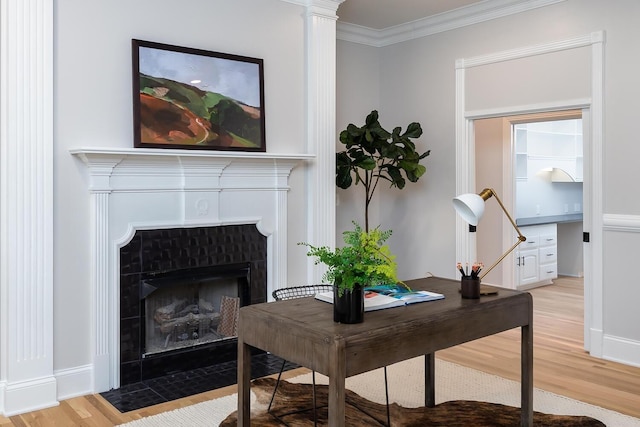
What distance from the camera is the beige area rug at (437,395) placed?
3246 mm

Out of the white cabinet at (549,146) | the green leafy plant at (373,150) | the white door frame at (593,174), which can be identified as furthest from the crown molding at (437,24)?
the white cabinet at (549,146)

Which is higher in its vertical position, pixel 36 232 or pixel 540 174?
pixel 540 174

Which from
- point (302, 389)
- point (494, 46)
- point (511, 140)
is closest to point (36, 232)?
point (302, 389)

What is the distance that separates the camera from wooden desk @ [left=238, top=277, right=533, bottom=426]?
2176mm

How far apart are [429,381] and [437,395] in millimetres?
308

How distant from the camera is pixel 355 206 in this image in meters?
5.86

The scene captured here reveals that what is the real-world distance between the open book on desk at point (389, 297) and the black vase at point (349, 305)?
22 centimetres

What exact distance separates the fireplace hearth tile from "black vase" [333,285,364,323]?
1.75 metres

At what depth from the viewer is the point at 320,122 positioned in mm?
4809

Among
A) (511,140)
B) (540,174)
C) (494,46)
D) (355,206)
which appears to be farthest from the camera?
(540,174)

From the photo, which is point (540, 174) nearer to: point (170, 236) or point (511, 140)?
Answer: point (511, 140)

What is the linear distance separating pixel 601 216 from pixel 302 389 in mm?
2536

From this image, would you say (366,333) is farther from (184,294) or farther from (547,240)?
(547,240)

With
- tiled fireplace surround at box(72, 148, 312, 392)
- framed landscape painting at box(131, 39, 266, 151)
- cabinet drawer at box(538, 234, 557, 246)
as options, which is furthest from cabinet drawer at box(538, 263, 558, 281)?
framed landscape painting at box(131, 39, 266, 151)
